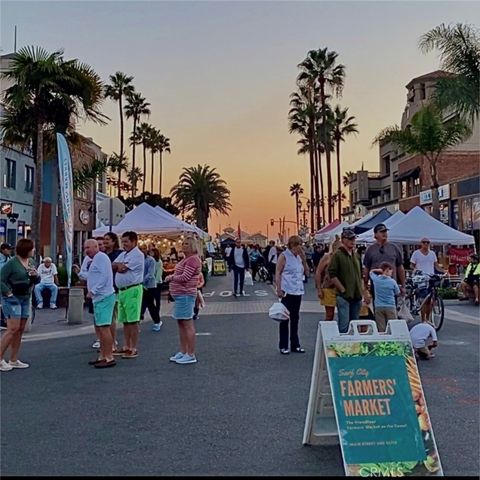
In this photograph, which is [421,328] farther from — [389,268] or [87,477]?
[87,477]

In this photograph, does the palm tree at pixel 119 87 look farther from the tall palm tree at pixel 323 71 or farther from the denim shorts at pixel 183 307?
the denim shorts at pixel 183 307

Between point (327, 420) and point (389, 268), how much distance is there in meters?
5.27

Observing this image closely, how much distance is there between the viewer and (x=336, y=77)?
153 feet

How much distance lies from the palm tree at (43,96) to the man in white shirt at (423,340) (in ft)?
58.6

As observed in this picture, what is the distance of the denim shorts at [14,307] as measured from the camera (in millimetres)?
8320

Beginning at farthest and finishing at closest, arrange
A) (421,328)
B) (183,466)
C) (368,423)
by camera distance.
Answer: (421,328) < (183,466) < (368,423)

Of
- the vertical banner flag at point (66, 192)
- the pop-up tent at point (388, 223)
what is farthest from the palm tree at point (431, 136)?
the vertical banner flag at point (66, 192)

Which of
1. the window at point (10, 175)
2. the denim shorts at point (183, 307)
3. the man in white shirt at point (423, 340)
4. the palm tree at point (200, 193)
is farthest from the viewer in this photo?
the palm tree at point (200, 193)

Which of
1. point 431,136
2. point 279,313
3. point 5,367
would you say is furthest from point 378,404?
point 431,136

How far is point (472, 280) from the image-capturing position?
1712cm

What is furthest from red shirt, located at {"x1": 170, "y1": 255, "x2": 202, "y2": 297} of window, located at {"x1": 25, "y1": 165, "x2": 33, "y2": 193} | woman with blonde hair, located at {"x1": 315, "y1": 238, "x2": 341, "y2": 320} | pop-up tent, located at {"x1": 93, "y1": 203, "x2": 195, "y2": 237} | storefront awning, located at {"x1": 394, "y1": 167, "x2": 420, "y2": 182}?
storefront awning, located at {"x1": 394, "y1": 167, "x2": 420, "y2": 182}

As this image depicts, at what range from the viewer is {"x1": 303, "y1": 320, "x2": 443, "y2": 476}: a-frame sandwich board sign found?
409 cm

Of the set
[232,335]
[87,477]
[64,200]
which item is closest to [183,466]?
[87,477]

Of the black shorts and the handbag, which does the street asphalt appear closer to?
the handbag
